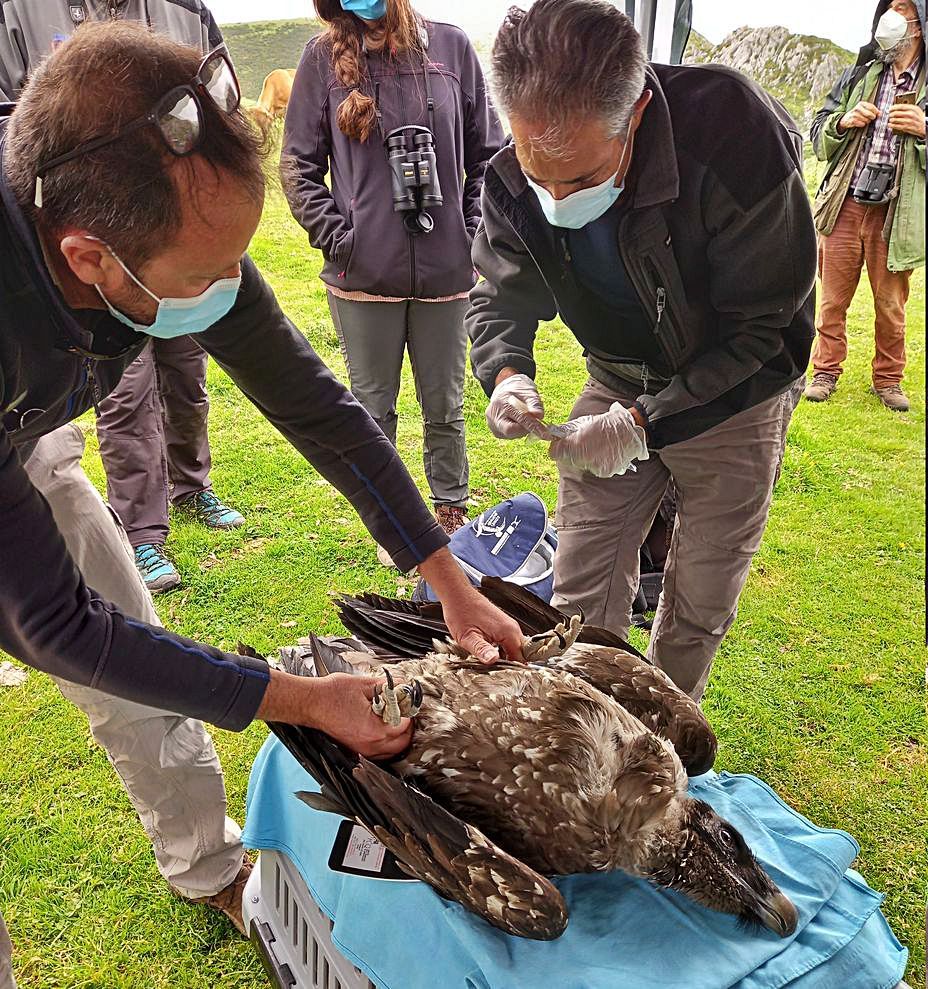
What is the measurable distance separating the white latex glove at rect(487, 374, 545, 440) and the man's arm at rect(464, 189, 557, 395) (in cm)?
7

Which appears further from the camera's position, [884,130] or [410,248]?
[410,248]

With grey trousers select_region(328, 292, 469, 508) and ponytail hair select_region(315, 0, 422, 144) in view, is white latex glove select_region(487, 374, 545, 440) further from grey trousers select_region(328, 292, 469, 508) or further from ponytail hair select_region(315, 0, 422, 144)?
ponytail hair select_region(315, 0, 422, 144)

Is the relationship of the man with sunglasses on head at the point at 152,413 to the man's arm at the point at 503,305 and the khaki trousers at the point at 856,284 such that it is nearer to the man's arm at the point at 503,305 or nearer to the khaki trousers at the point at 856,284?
the man's arm at the point at 503,305

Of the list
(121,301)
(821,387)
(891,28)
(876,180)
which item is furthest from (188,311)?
(821,387)

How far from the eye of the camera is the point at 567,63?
4.82 feet

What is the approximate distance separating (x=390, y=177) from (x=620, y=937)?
93.5 inches

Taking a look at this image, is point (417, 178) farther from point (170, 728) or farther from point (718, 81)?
point (170, 728)

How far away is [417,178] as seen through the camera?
278 centimetres

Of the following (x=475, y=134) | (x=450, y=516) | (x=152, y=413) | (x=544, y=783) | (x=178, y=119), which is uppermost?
(x=178, y=119)

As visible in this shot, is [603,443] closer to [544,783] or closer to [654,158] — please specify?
[654,158]

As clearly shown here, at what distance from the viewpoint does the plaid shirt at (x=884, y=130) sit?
58.1 inches

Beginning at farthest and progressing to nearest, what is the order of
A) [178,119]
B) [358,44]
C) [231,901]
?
[358,44] → [231,901] → [178,119]

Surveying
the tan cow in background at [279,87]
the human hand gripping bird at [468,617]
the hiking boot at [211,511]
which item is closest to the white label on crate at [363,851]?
the human hand gripping bird at [468,617]

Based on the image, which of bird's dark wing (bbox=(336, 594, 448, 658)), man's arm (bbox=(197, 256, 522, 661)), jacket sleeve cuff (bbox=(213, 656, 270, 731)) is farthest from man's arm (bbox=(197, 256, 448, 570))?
jacket sleeve cuff (bbox=(213, 656, 270, 731))
